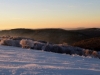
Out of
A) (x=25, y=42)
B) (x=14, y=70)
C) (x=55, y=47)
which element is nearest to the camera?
(x=14, y=70)

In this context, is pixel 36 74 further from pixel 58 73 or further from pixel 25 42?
pixel 25 42

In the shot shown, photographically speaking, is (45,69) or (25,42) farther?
(25,42)

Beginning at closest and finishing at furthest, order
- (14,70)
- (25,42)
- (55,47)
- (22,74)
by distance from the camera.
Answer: (22,74) → (14,70) → (25,42) → (55,47)

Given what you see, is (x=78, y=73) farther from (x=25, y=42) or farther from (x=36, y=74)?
(x=25, y=42)

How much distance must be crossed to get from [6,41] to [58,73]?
786 centimetres

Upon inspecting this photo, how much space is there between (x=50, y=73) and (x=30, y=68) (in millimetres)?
472

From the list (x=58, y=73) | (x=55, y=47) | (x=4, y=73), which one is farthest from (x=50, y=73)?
(x=55, y=47)

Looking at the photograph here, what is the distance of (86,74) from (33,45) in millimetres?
7775

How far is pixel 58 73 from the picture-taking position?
12.9 feet

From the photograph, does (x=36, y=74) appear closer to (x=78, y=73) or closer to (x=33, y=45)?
(x=78, y=73)

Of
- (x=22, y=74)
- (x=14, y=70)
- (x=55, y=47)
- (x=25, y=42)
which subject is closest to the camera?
(x=22, y=74)

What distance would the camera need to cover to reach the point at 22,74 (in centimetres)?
374

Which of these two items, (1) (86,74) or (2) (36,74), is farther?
(1) (86,74)

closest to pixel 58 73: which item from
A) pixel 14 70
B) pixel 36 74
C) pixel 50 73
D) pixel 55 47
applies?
pixel 50 73
